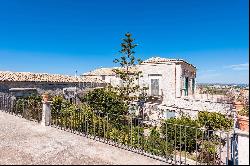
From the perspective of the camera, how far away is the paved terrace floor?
671cm

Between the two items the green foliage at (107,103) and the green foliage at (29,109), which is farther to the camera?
the green foliage at (107,103)

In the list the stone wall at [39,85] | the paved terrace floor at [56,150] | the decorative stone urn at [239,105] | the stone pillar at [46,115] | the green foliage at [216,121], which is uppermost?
the stone wall at [39,85]

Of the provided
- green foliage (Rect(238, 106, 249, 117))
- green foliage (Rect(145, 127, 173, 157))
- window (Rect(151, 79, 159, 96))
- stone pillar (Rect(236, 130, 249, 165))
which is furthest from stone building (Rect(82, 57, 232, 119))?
stone pillar (Rect(236, 130, 249, 165))

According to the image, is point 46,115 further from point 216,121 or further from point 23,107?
point 216,121

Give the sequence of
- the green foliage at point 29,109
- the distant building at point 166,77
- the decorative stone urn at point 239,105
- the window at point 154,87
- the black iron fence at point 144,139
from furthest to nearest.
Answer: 1. the window at point 154,87
2. the distant building at point 166,77
3. the green foliage at point 29,109
4. the black iron fence at point 144,139
5. the decorative stone urn at point 239,105

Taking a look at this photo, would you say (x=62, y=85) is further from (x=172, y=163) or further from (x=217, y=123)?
(x=172, y=163)

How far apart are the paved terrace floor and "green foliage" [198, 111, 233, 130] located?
12227 millimetres

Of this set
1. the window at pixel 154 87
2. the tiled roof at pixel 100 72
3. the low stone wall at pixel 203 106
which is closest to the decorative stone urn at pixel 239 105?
the low stone wall at pixel 203 106

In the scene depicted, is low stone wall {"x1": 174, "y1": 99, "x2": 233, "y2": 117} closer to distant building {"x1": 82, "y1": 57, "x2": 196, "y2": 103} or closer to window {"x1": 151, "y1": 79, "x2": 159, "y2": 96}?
distant building {"x1": 82, "y1": 57, "x2": 196, "y2": 103}

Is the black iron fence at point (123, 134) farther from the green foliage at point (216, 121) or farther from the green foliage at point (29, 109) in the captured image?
the green foliage at point (216, 121)

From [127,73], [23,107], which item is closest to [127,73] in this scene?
[127,73]

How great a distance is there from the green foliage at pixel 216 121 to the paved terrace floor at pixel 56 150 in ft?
40.1

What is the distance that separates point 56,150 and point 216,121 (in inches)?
543

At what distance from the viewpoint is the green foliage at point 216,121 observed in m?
18.3
